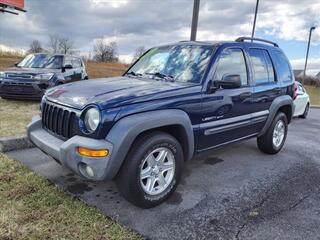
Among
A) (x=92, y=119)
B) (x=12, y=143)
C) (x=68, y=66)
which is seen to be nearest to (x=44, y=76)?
(x=68, y=66)

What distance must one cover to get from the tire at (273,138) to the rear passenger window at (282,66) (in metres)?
0.65

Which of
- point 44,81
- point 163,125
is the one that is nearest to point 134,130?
point 163,125

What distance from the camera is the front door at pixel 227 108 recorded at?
13.4 ft

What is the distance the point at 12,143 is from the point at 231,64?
3.67 m

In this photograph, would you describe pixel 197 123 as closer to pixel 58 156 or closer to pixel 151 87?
pixel 151 87

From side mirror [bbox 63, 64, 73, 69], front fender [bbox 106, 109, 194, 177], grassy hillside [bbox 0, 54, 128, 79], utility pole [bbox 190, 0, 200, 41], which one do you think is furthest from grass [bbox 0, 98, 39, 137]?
grassy hillside [bbox 0, 54, 128, 79]

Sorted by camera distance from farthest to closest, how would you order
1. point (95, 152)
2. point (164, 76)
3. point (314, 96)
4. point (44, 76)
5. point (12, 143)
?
point (314, 96) → point (44, 76) → point (12, 143) → point (164, 76) → point (95, 152)

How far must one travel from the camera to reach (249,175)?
15.9ft

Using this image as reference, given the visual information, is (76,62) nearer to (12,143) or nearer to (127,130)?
(12,143)

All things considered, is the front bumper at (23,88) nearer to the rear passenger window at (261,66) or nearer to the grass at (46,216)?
the grass at (46,216)

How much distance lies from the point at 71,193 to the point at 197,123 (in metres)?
1.72

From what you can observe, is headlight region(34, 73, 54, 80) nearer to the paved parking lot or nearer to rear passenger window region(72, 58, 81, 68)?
rear passenger window region(72, 58, 81, 68)

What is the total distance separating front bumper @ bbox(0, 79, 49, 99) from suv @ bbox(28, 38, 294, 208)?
5.17 m

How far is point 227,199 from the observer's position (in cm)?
396
